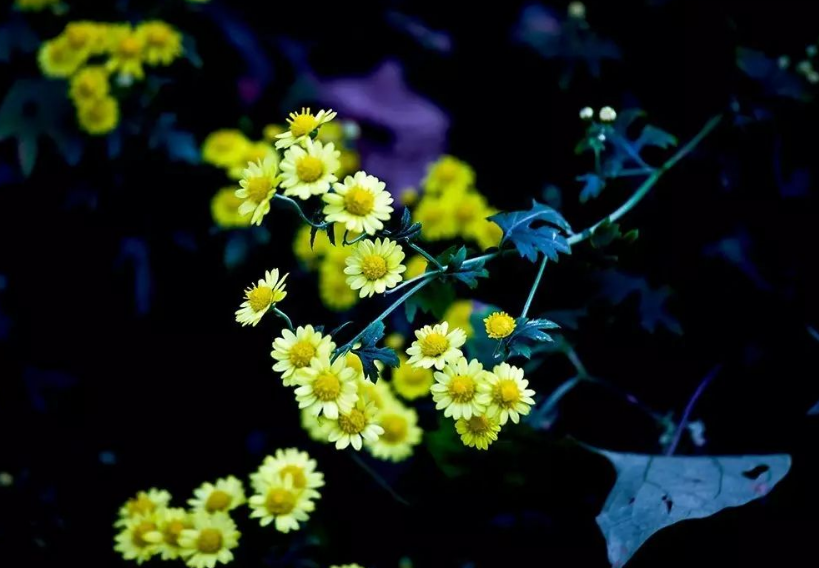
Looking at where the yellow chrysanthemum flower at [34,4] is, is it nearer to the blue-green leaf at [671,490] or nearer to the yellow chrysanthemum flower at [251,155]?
the yellow chrysanthemum flower at [251,155]

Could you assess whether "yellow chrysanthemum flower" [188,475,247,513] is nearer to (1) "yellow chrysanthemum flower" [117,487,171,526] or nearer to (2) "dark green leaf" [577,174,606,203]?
(1) "yellow chrysanthemum flower" [117,487,171,526]

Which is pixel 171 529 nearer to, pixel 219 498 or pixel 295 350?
pixel 219 498

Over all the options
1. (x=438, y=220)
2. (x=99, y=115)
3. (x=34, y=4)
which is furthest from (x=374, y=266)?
(x=34, y=4)

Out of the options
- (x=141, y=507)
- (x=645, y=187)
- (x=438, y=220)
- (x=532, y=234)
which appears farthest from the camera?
(x=438, y=220)

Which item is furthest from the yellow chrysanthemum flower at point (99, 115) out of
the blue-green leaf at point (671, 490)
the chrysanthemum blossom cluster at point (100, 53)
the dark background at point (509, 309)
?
the blue-green leaf at point (671, 490)

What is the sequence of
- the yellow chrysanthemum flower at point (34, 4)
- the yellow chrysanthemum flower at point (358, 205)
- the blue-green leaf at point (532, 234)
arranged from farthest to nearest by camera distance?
the yellow chrysanthemum flower at point (34, 4)
the blue-green leaf at point (532, 234)
the yellow chrysanthemum flower at point (358, 205)

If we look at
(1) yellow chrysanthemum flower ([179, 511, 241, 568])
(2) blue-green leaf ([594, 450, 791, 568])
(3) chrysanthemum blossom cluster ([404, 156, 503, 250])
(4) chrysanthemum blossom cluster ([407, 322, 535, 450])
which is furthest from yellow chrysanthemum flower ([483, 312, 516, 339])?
(3) chrysanthemum blossom cluster ([404, 156, 503, 250])

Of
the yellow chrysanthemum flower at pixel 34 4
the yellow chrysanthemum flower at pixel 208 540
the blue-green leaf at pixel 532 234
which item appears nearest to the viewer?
the blue-green leaf at pixel 532 234
